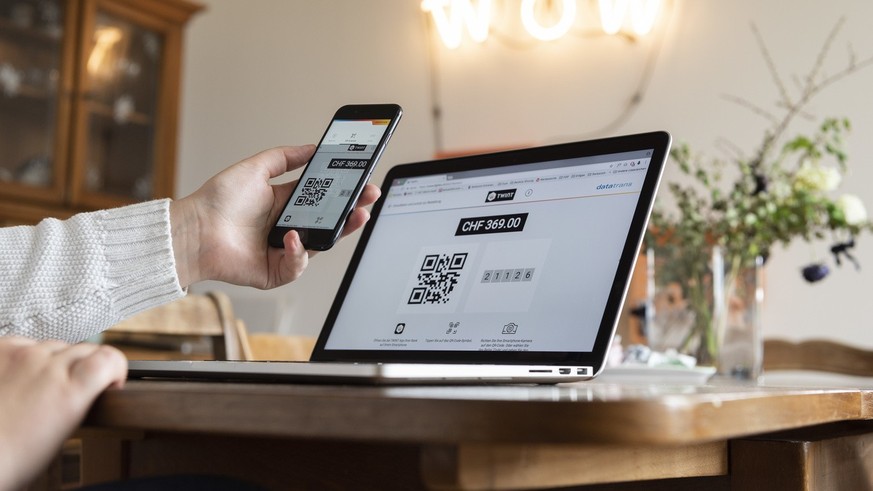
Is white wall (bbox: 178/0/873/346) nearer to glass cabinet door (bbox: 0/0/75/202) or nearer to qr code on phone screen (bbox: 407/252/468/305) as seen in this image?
glass cabinet door (bbox: 0/0/75/202)

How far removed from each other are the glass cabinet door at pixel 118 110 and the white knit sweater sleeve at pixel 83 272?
113 inches

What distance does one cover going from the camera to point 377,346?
0.85m

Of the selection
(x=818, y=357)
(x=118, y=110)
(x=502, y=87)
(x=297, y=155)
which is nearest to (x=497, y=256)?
(x=297, y=155)

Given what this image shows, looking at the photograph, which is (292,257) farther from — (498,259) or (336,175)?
(498,259)

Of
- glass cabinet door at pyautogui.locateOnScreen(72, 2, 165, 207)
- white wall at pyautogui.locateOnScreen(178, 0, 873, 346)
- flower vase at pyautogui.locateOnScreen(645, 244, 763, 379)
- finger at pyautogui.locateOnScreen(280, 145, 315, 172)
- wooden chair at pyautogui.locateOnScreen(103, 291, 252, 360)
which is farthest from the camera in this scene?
glass cabinet door at pyautogui.locateOnScreen(72, 2, 165, 207)

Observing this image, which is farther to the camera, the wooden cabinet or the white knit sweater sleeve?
the wooden cabinet

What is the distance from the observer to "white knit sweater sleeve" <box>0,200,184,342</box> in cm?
71

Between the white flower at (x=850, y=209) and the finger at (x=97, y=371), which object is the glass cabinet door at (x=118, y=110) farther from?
the finger at (x=97, y=371)

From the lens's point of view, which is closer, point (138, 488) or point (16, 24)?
point (138, 488)

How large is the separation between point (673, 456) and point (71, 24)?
339cm

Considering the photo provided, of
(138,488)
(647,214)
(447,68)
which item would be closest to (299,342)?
(647,214)

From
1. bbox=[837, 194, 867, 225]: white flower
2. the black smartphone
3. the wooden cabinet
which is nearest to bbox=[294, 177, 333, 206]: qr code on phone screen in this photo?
the black smartphone

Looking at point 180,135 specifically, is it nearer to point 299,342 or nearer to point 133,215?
point 299,342

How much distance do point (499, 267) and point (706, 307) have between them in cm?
88
